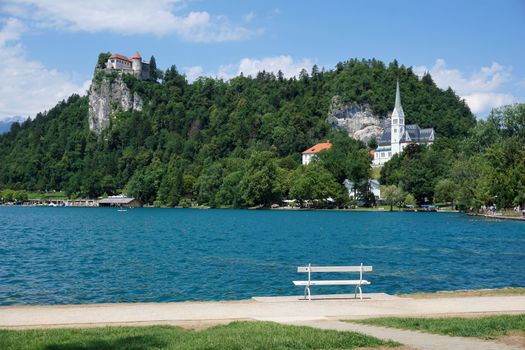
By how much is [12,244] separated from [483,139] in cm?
10576

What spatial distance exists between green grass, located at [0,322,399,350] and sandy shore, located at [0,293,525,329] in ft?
4.69

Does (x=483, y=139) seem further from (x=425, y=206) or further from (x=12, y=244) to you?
(x=12, y=244)

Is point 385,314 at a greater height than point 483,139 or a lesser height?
lesser

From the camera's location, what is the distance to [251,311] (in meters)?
17.1

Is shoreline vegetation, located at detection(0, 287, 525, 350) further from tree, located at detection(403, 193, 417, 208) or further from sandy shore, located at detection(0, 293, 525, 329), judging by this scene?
tree, located at detection(403, 193, 417, 208)

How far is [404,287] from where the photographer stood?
27844mm

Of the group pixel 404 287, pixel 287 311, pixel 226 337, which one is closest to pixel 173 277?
pixel 404 287

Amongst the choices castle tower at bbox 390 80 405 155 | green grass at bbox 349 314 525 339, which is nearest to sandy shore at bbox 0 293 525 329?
green grass at bbox 349 314 525 339

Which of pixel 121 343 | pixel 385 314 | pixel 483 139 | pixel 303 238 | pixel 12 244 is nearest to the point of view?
pixel 121 343

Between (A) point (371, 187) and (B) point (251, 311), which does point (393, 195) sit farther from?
→ (B) point (251, 311)

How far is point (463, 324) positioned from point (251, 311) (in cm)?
581

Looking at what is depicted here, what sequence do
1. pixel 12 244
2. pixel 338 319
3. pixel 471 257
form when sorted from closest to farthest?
pixel 338 319, pixel 471 257, pixel 12 244

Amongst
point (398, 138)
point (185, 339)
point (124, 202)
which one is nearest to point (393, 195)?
point (398, 138)

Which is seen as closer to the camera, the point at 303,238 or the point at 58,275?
the point at 58,275
